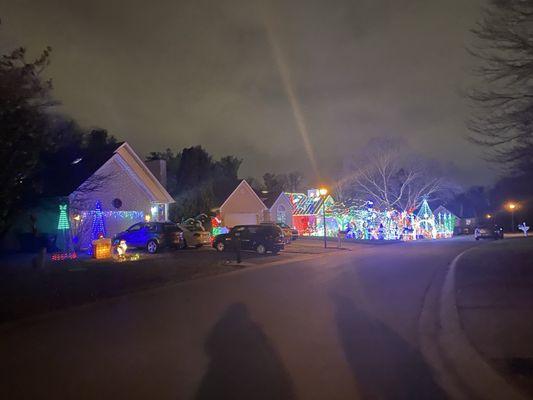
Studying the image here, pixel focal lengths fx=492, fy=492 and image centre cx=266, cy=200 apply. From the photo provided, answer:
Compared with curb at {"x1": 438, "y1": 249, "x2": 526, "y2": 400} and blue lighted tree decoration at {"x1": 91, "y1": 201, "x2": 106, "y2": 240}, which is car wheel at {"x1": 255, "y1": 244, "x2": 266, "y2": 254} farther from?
curb at {"x1": 438, "y1": 249, "x2": 526, "y2": 400}

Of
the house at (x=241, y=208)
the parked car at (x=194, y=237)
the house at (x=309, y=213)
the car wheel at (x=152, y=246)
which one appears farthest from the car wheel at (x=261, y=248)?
the house at (x=309, y=213)

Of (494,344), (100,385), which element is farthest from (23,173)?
(494,344)

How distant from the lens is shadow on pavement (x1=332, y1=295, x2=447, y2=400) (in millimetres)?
5289

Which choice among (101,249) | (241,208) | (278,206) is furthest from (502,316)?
(278,206)

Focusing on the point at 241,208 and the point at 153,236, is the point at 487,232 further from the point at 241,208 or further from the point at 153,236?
the point at 153,236

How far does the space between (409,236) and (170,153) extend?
32127 mm

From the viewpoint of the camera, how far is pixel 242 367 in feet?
20.2

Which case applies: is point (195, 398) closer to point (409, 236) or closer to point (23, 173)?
point (23, 173)

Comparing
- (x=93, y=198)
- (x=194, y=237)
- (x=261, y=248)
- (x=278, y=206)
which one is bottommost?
(x=261, y=248)

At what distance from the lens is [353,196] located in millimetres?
54031

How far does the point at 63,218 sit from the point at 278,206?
31.6 meters

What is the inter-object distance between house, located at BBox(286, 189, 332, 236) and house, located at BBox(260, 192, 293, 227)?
3.72ft

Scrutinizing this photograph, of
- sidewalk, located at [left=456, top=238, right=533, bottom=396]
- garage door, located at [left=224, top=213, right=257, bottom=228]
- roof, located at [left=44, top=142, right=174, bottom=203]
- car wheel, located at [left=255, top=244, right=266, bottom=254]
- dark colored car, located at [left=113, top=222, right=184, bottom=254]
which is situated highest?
roof, located at [left=44, top=142, right=174, bottom=203]

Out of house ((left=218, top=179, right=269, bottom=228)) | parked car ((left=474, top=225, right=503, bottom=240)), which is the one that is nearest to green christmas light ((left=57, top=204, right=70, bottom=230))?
house ((left=218, top=179, right=269, bottom=228))
